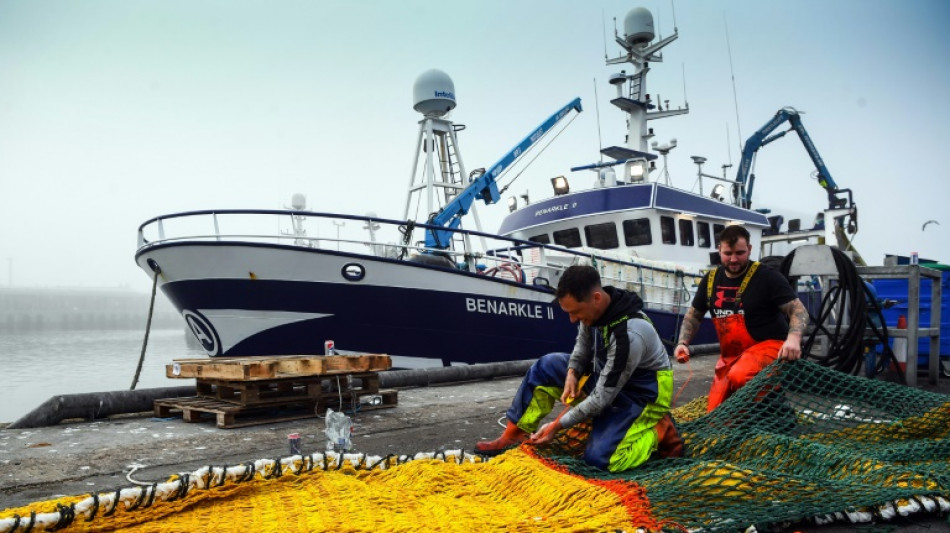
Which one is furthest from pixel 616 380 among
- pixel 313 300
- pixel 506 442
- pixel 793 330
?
pixel 313 300

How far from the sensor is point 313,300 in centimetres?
749

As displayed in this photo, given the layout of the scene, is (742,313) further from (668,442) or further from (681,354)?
(668,442)

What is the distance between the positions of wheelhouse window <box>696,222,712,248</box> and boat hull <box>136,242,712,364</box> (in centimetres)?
608

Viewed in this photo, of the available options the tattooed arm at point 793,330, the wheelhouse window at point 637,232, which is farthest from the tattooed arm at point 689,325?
the wheelhouse window at point 637,232

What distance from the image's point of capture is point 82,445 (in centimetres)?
395

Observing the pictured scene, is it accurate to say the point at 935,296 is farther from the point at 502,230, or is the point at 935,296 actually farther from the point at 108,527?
the point at 502,230

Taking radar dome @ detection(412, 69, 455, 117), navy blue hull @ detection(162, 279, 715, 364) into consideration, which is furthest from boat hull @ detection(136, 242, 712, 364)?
radar dome @ detection(412, 69, 455, 117)

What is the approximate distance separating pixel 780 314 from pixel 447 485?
2.39 m

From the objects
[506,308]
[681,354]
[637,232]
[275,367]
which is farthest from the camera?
[637,232]

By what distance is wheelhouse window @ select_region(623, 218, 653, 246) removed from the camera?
11.7 metres

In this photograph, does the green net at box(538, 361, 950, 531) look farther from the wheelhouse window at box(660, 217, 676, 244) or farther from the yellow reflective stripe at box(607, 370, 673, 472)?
the wheelhouse window at box(660, 217, 676, 244)

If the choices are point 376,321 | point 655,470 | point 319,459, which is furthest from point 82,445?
point 376,321

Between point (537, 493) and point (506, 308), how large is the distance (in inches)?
243

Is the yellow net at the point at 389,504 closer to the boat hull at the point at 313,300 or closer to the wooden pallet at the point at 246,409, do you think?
the wooden pallet at the point at 246,409
